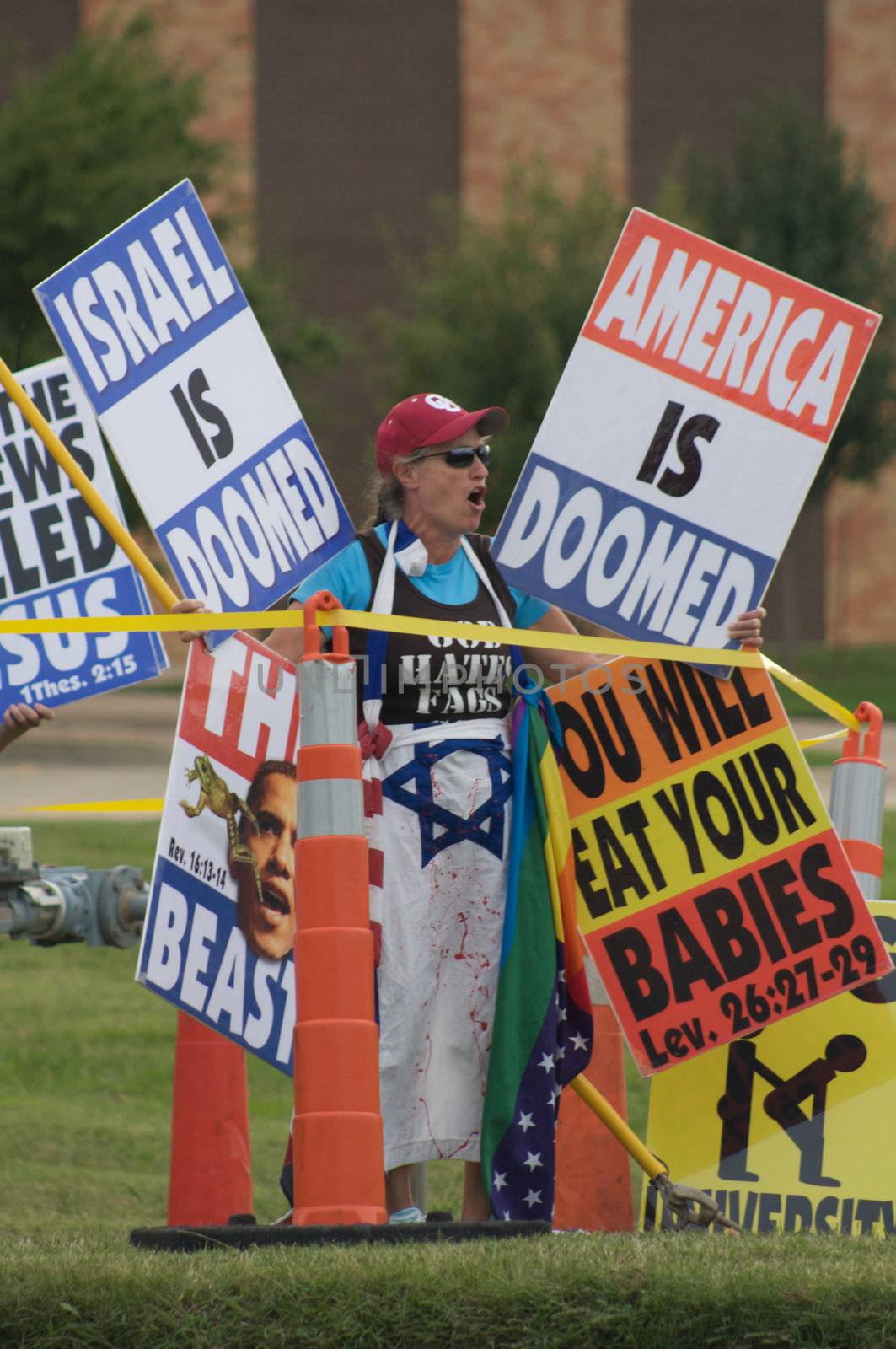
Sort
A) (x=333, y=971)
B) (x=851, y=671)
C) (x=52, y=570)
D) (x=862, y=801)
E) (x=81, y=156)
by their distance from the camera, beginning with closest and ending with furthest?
(x=333, y=971) < (x=862, y=801) < (x=52, y=570) < (x=81, y=156) < (x=851, y=671)

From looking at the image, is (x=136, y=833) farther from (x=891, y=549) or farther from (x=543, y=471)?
(x=891, y=549)

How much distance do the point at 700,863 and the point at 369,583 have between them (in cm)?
106

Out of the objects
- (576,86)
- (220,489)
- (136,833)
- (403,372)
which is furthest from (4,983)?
(576,86)

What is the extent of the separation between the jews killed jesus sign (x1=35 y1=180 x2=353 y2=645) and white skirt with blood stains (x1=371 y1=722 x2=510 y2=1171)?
25.5 inches

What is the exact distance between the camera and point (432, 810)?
4.48m

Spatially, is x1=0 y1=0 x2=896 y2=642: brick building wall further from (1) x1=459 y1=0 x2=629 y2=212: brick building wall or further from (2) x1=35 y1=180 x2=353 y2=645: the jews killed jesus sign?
(2) x1=35 y1=180 x2=353 y2=645: the jews killed jesus sign

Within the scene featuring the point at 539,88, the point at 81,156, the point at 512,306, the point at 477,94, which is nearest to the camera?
the point at 81,156

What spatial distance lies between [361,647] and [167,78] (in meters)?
19.4

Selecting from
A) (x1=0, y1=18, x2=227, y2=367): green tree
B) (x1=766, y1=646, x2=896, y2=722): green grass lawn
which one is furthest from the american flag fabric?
(x1=766, y1=646, x2=896, y2=722): green grass lawn

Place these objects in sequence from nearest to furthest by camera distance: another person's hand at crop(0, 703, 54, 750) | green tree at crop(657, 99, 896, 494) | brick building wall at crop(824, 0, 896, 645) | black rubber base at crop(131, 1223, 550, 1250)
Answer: black rubber base at crop(131, 1223, 550, 1250)
another person's hand at crop(0, 703, 54, 750)
green tree at crop(657, 99, 896, 494)
brick building wall at crop(824, 0, 896, 645)

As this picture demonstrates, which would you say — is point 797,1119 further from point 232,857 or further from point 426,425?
point 426,425

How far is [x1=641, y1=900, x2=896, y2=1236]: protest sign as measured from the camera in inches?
198

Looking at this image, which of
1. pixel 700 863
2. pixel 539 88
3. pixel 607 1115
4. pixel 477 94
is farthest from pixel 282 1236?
pixel 539 88

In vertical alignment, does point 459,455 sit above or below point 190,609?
above
